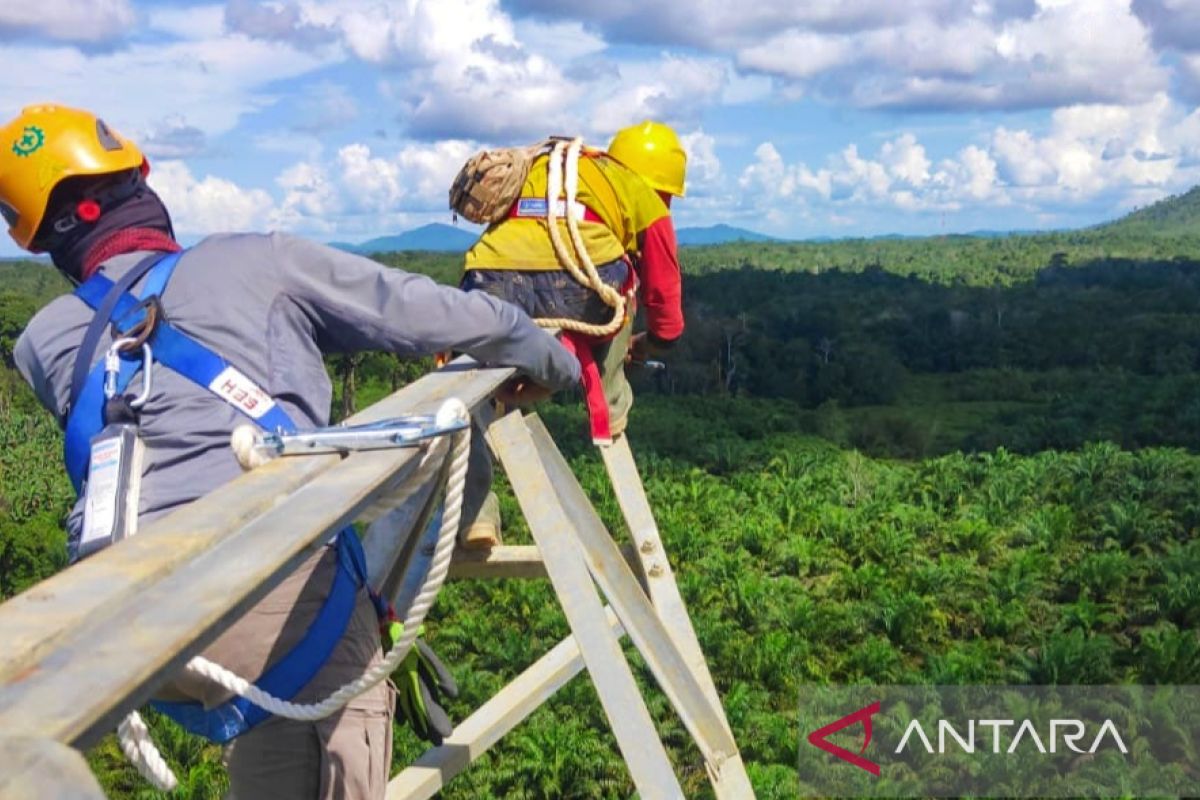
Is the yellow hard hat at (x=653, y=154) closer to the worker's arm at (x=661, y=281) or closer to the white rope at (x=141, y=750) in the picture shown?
the worker's arm at (x=661, y=281)

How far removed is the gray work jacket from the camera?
7.84 ft

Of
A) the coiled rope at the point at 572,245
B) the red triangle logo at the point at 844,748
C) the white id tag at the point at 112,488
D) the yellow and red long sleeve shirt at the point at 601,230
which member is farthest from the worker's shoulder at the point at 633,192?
the red triangle logo at the point at 844,748

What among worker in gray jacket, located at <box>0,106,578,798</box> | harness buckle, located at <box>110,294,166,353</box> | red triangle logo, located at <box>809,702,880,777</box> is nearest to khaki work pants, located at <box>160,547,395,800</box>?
worker in gray jacket, located at <box>0,106,578,798</box>

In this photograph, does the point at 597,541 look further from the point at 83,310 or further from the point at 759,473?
the point at 759,473

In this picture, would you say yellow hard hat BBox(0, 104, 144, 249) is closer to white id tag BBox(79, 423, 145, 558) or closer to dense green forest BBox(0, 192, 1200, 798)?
white id tag BBox(79, 423, 145, 558)

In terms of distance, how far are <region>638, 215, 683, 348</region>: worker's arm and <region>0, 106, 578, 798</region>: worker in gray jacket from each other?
1758mm

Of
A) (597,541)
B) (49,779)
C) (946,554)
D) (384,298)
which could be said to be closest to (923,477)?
(946,554)

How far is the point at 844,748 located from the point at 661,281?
3.92 metres

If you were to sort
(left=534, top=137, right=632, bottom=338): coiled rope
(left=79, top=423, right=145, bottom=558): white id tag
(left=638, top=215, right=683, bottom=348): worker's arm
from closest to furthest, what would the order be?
1. (left=79, top=423, right=145, bottom=558): white id tag
2. (left=534, top=137, right=632, bottom=338): coiled rope
3. (left=638, top=215, right=683, bottom=348): worker's arm

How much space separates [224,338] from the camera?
2.49 metres

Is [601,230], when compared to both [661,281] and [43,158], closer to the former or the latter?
[661,281]

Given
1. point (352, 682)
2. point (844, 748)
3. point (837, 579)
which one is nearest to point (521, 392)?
point (352, 682)

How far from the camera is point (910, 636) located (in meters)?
9.15

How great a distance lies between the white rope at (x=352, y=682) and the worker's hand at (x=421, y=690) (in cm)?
45
